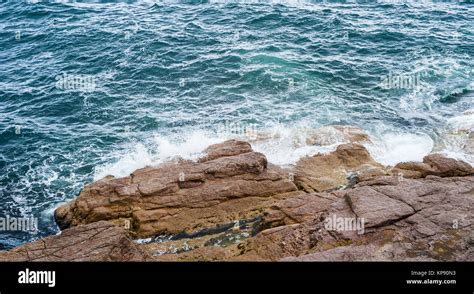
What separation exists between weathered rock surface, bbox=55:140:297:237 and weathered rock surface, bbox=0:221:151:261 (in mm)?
3081

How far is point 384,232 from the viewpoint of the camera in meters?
10.3

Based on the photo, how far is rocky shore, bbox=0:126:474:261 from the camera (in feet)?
33.2

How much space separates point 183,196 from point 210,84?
42.1 ft

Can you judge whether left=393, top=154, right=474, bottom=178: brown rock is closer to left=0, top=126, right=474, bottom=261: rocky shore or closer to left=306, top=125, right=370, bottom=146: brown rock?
left=0, top=126, right=474, bottom=261: rocky shore

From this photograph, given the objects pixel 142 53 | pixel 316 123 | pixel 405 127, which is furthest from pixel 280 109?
pixel 142 53

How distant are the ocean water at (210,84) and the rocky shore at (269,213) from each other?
8.32 ft

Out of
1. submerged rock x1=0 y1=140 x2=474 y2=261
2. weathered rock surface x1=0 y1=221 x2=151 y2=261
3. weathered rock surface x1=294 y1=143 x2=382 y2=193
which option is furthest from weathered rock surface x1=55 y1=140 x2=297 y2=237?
weathered rock surface x1=0 y1=221 x2=151 y2=261

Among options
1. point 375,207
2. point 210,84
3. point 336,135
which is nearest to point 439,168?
point 336,135

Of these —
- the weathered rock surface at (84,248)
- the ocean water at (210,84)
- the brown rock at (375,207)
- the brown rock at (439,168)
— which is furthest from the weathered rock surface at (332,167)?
the weathered rock surface at (84,248)

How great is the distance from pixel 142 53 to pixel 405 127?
61.0 feet

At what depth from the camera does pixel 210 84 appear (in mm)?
26094

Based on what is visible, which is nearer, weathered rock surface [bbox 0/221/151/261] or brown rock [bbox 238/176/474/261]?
brown rock [bbox 238/176/474/261]

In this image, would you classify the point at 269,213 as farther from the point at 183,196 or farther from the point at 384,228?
the point at 384,228

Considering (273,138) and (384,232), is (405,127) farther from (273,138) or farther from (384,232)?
(384,232)
